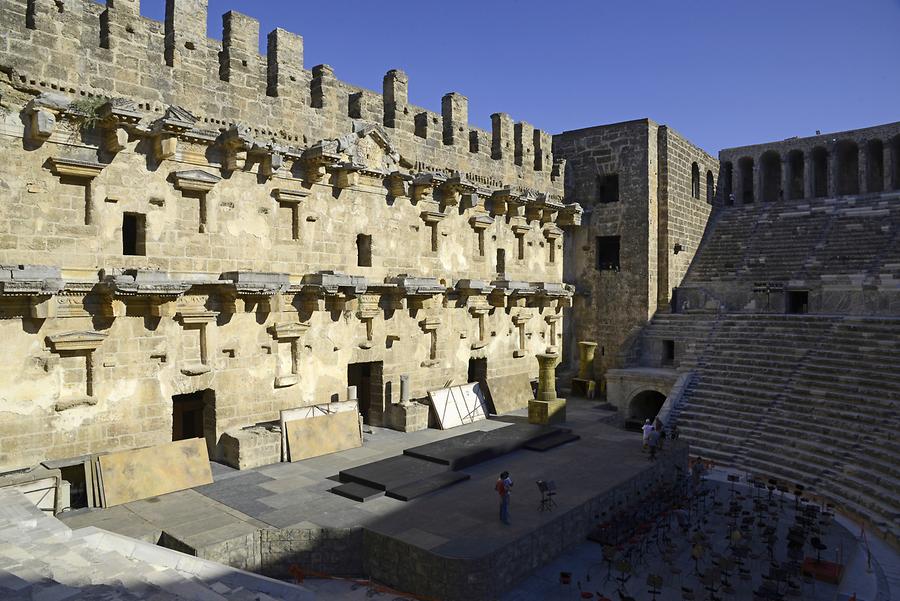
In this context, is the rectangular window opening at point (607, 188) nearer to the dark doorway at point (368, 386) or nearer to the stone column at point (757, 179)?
the stone column at point (757, 179)

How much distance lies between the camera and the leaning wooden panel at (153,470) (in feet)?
36.9

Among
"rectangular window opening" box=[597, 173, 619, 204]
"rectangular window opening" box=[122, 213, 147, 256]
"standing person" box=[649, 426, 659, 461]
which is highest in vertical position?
"rectangular window opening" box=[597, 173, 619, 204]

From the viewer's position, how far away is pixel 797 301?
73.6 feet

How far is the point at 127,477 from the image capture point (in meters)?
11.4

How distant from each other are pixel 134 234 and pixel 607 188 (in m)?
16.6

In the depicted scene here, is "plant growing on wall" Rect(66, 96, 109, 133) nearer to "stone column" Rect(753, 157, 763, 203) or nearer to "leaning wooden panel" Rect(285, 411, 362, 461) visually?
"leaning wooden panel" Rect(285, 411, 362, 461)

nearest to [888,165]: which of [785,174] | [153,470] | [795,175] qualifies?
[785,174]

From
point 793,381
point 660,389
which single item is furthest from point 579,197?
point 793,381

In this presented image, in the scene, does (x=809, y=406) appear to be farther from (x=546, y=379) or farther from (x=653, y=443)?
(x=546, y=379)

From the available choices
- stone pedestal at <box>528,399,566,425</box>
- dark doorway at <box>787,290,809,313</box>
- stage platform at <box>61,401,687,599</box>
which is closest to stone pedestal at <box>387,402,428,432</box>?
stage platform at <box>61,401,687,599</box>

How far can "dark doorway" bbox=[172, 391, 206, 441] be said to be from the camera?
13734 millimetres

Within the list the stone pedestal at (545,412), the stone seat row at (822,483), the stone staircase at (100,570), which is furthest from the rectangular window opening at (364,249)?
the stone seat row at (822,483)

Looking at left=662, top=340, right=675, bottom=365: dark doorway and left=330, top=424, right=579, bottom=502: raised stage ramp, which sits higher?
left=662, top=340, right=675, bottom=365: dark doorway

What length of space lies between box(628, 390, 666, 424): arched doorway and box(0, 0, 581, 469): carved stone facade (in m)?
5.38
